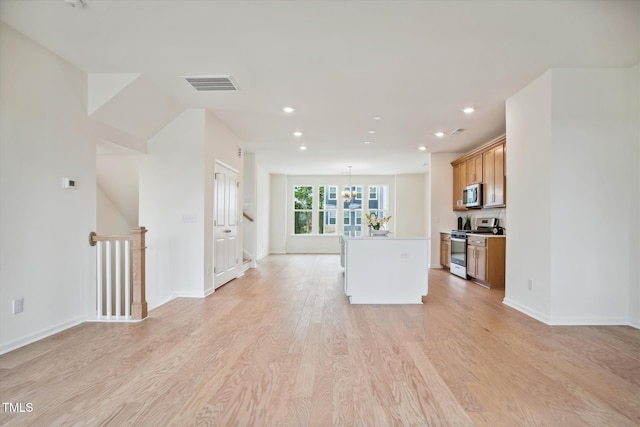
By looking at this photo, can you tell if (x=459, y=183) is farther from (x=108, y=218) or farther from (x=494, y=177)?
(x=108, y=218)

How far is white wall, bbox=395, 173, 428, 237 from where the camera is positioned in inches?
431

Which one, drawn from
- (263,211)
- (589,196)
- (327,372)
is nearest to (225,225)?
(327,372)

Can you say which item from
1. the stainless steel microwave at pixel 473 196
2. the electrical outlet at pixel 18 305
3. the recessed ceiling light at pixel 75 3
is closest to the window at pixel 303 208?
the stainless steel microwave at pixel 473 196

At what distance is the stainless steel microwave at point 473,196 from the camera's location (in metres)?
6.24

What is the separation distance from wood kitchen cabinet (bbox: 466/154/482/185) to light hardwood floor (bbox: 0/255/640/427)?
10.7 ft

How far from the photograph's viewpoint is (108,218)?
5.49m

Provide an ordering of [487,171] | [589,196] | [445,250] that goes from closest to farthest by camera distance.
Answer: [589,196] < [487,171] < [445,250]

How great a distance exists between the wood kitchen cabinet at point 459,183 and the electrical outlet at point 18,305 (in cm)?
717

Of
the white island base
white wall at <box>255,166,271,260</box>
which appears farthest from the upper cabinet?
white wall at <box>255,166,271,260</box>

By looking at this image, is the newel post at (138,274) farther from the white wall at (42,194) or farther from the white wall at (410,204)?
the white wall at (410,204)

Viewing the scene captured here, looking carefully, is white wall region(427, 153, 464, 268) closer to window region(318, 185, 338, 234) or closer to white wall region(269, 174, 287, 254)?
window region(318, 185, 338, 234)

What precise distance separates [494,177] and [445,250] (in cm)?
237

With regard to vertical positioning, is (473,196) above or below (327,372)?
above

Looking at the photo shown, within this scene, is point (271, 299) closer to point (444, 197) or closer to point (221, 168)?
point (221, 168)
